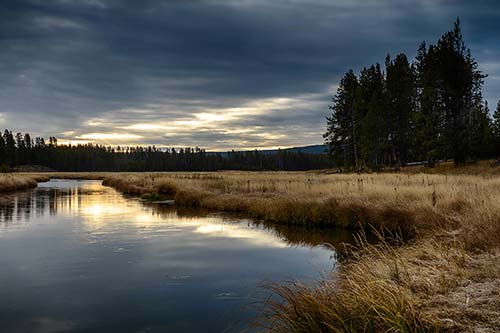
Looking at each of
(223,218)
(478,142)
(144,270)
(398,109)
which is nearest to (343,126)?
(398,109)

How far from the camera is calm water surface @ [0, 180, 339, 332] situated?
316 inches

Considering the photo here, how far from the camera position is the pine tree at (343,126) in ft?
186

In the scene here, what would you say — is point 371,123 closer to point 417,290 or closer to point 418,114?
point 418,114

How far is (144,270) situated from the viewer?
37.8ft

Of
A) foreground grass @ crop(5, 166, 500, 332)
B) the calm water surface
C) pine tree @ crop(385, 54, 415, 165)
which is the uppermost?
pine tree @ crop(385, 54, 415, 165)

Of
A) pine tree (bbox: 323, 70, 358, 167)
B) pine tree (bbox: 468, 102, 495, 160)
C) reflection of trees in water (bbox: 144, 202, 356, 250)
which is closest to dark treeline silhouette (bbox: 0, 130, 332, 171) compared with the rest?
pine tree (bbox: 323, 70, 358, 167)

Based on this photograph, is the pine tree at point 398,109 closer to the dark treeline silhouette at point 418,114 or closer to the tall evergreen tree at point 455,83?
the dark treeline silhouette at point 418,114

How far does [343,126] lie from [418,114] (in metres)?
14.0

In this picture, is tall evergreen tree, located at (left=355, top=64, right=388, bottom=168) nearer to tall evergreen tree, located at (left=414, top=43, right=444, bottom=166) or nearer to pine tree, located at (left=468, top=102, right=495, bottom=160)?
tall evergreen tree, located at (left=414, top=43, right=444, bottom=166)

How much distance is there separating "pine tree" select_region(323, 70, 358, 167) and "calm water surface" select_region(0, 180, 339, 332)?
40351 millimetres

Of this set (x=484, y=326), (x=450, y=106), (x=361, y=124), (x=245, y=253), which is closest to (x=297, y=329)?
(x=484, y=326)

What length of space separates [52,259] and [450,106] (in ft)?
135

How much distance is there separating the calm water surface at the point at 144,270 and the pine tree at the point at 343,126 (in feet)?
132

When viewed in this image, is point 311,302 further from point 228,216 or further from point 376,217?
point 228,216
